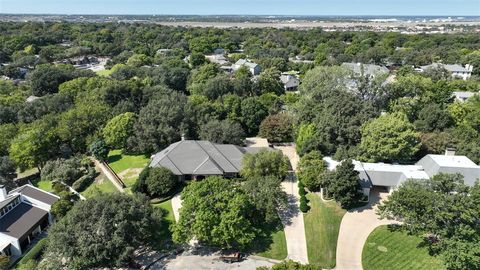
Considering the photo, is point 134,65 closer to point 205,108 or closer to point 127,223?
point 205,108

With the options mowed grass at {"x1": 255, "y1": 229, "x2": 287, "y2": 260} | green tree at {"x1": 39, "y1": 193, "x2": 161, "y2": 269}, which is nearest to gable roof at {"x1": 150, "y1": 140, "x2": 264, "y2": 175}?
mowed grass at {"x1": 255, "y1": 229, "x2": 287, "y2": 260}

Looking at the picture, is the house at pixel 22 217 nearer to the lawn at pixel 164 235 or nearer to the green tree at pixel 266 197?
the lawn at pixel 164 235

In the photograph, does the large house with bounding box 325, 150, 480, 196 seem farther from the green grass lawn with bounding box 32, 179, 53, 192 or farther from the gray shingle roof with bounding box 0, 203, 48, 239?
the green grass lawn with bounding box 32, 179, 53, 192

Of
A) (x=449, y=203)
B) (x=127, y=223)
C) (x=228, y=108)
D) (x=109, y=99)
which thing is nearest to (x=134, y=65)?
(x=109, y=99)

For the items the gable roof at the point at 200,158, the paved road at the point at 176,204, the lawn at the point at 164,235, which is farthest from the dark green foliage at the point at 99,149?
the lawn at the point at 164,235

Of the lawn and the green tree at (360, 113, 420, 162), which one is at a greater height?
the green tree at (360, 113, 420, 162)

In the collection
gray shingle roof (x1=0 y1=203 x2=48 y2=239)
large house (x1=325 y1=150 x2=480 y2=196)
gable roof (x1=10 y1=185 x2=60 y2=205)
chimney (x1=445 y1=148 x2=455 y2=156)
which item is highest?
chimney (x1=445 y1=148 x2=455 y2=156)

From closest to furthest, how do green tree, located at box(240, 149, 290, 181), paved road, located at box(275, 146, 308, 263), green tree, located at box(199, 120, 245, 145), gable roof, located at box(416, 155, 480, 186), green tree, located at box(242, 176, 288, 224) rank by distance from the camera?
paved road, located at box(275, 146, 308, 263), green tree, located at box(242, 176, 288, 224), gable roof, located at box(416, 155, 480, 186), green tree, located at box(240, 149, 290, 181), green tree, located at box(199, 120, 245, 145)
